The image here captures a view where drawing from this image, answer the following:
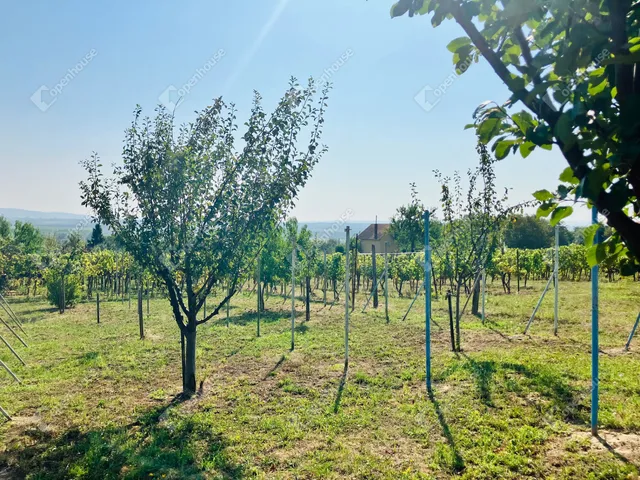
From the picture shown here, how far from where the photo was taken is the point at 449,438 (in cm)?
454

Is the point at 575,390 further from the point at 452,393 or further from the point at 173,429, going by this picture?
the point at 173,429

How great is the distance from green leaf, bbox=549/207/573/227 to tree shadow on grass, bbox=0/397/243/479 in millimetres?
4016

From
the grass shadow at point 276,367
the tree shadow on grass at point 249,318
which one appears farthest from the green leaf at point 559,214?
the tree shadow on grass at point 249,318

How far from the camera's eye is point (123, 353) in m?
8.92

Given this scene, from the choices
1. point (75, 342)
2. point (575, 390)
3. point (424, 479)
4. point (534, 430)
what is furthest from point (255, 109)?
point (75, 342)

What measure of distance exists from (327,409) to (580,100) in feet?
17.6

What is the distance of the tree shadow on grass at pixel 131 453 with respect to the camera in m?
4.09

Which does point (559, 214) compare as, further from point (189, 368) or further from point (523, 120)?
point (189, 368)

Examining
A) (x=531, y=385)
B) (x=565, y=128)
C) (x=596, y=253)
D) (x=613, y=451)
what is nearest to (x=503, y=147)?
(x=565, y=128)

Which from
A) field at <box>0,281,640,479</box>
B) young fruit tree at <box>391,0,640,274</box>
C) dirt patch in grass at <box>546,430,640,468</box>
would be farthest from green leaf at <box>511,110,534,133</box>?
dirt patch in grass at <box>546,430,640,468</box>

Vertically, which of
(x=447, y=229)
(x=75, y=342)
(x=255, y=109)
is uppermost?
(x=255, y=109)

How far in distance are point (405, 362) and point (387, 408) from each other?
7.41 ft

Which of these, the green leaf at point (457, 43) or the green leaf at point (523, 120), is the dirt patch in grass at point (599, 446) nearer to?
the green leaf at point (523, 120)

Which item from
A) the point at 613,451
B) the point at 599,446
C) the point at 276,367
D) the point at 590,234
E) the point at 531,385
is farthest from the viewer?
the point at 276,367
